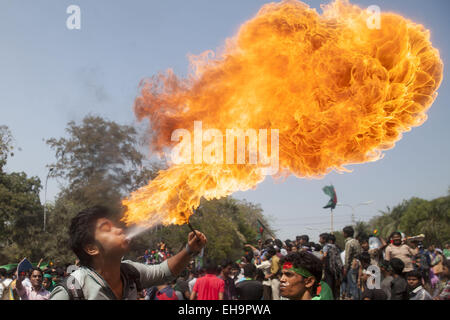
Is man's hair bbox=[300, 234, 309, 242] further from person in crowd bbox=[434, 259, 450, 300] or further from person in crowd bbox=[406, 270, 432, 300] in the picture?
person in crowd bbox=[406, 270, 432, 300]

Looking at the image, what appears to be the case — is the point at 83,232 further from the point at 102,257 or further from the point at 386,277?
the point at 386,277


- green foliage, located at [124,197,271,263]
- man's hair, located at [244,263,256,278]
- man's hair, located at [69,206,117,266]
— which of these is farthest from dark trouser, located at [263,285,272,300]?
green foliage, located at [124,197,271,263]

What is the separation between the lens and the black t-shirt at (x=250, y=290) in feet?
27.2

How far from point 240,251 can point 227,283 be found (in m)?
38.7

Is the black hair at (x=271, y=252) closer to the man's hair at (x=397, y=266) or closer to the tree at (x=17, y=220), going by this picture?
the man's hair at (x=397, y=266)

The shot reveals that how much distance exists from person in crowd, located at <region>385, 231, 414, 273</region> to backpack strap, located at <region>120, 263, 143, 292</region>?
761 cm

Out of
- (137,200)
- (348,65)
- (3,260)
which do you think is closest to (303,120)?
(348,65)

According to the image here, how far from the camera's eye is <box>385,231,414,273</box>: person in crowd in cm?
962

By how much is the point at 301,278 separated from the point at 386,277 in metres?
4.78

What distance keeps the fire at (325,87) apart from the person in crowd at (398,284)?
234 cm

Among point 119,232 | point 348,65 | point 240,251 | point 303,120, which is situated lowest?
point 240,251

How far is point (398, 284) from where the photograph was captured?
287 inches
